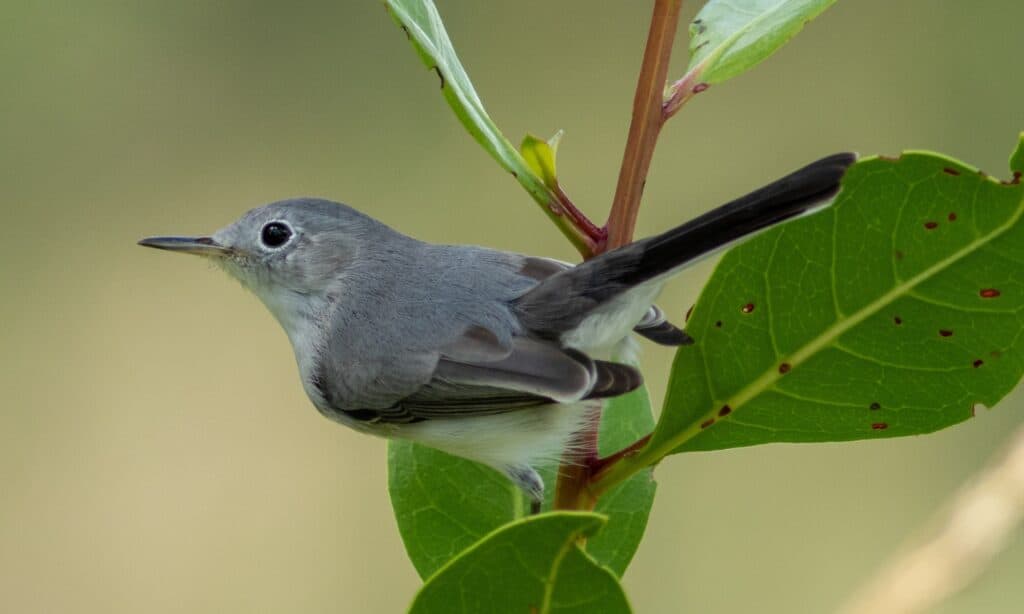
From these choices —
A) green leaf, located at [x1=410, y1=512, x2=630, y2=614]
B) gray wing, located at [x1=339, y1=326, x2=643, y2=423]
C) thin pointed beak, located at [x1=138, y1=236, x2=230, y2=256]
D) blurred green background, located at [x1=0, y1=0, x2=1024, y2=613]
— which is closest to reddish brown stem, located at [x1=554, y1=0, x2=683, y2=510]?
green leaf, located at [x1=410, y1=512, x2=630, y2=614]

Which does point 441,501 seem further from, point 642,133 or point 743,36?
point 743,36

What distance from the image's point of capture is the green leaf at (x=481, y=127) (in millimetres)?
1810

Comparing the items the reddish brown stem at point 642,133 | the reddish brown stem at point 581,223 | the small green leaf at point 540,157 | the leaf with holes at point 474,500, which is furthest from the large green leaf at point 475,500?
the small green leaf at point 540,157

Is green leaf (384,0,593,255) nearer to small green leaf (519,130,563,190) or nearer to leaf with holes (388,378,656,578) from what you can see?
small green leaf (519,130,563,190)

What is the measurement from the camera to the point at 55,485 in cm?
650

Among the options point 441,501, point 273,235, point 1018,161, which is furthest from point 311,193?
point 1018,161

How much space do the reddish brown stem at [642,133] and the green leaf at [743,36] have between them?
0.49ft

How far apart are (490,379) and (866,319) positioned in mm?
1084

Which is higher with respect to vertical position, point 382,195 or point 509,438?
point 382,195

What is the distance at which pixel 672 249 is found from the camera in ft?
7.30

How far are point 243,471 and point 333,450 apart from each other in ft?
1.66

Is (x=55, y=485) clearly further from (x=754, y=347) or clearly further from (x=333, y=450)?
(x=754, y=347)

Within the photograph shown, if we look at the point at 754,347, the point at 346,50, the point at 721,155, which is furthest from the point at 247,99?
the point at 754,347

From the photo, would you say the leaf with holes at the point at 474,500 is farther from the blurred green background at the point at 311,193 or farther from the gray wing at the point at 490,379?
the blurred green background at the point at 311,193
